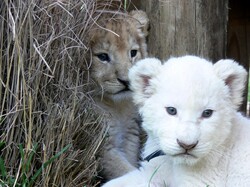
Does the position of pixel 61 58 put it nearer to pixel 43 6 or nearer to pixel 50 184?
pixel 43 6

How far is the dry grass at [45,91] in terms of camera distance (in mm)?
3965

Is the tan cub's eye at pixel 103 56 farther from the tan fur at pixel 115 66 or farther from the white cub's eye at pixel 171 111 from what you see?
the white cub's eye at pixel 171 111

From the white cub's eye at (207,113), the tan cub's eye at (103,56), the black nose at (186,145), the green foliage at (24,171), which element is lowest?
the green foliage at (24,171)

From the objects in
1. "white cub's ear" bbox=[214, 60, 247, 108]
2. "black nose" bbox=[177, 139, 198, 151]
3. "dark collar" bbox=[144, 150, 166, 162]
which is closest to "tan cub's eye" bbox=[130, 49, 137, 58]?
"dark collar" bbox=[144, 150, 166, 162]

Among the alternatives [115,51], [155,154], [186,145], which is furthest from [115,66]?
[186,145]

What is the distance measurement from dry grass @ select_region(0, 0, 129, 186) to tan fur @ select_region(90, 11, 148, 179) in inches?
12.0

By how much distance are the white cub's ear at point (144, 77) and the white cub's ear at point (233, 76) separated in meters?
0.35

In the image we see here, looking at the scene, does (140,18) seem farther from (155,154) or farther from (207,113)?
(207,113)

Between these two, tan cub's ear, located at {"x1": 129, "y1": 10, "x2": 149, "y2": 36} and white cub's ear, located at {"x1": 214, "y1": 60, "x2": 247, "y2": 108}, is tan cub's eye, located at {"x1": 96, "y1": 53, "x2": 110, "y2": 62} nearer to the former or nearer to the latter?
tan cub's ear, located at {"x1": 129, "y1": 10, "x2": 149, "y2": 36}

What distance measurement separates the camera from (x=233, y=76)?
386 cm

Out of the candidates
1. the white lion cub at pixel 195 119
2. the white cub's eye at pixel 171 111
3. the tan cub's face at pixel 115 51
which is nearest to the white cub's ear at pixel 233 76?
the white lion cub at pixel 195 119

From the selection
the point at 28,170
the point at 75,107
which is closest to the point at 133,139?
the point at 75,107

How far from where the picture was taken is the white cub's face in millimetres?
3561

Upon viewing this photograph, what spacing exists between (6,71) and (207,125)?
4.13 feet
